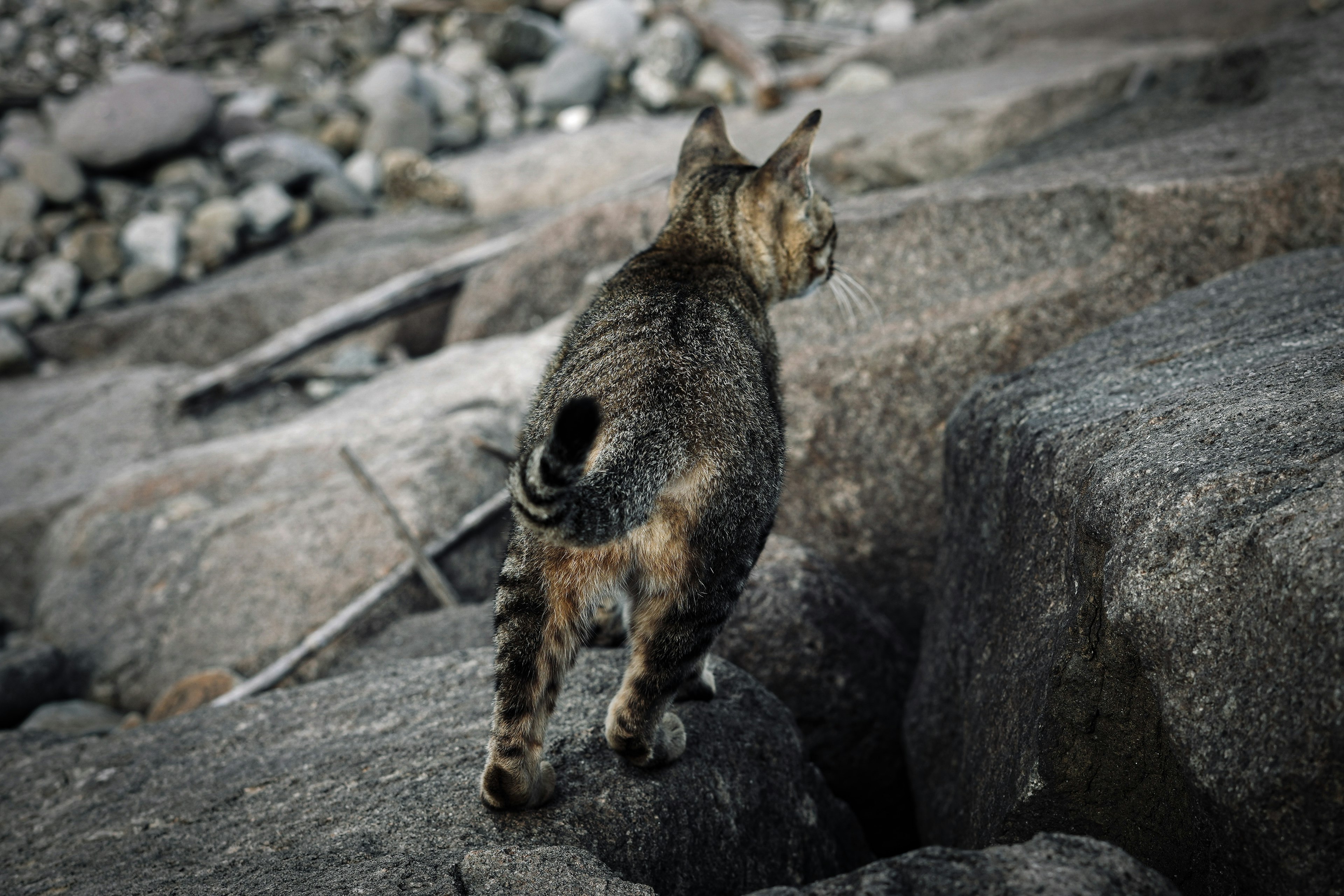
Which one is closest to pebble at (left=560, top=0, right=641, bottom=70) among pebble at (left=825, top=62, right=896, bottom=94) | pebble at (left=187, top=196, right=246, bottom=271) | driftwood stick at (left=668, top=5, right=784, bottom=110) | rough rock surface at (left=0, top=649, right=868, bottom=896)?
driftwood stick at (left=668, top=5, right=784, bottom=110)

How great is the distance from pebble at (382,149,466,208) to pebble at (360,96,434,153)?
107cm

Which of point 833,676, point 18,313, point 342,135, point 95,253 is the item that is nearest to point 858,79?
point 342,135

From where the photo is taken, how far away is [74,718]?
4.72m

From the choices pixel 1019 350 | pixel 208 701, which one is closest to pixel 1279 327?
pixel 1019 350

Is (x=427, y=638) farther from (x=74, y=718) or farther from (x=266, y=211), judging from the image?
(x=266, y=211)

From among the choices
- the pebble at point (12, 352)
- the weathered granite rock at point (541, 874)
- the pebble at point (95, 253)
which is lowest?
the pebble at point (12, 352)

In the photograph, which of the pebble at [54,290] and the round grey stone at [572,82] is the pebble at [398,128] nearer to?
Answer: the round grey stone at [572,82]

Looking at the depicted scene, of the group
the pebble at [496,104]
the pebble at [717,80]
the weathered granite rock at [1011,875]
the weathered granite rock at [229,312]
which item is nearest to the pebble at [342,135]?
the pebble at [496,104]

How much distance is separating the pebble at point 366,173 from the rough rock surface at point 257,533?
621 cm

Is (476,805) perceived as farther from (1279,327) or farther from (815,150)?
(815,150)

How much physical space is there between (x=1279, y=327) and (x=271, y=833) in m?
3.28

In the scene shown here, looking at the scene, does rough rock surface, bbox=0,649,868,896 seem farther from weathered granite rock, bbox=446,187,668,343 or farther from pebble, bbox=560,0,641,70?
pebble, bbox=560,0,641,70

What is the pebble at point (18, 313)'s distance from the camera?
977 cm

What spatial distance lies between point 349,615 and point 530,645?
271 cm
